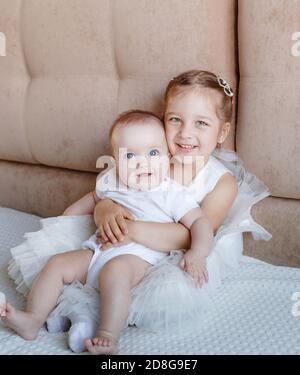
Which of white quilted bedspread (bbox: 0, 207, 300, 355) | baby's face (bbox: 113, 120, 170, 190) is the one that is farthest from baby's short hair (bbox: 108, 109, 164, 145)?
white quilted bedspread (bbox: 0, 207, 300, 355)

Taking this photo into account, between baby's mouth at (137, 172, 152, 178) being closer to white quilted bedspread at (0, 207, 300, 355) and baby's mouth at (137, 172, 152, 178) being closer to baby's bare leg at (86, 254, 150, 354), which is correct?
baby's bare leg at (86, 254, 150, 354)

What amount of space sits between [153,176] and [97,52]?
0.41 meters

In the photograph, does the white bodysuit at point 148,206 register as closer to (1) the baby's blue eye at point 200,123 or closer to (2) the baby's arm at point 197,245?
(2) the baby's arm at point 197,245

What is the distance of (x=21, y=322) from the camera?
3.13 feet

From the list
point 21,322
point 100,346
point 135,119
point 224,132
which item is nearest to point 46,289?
point 21,322

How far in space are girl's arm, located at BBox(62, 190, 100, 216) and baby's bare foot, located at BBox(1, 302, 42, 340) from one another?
35 centimetres

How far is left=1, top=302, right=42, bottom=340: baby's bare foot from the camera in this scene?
36.9 inches

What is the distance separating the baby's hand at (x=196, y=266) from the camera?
1.01m

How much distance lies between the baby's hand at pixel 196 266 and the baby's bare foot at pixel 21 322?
30cm

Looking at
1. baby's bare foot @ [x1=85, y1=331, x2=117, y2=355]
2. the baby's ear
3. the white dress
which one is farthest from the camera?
the baby's ear

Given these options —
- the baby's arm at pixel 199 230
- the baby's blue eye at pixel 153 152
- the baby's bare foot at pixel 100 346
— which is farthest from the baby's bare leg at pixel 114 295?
the baby's blue eye at pixel 153 152

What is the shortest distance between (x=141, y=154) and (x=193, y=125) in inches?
5.3

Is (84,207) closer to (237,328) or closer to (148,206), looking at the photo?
(148,206)

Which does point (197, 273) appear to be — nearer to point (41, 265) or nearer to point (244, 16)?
point (41, 265)
